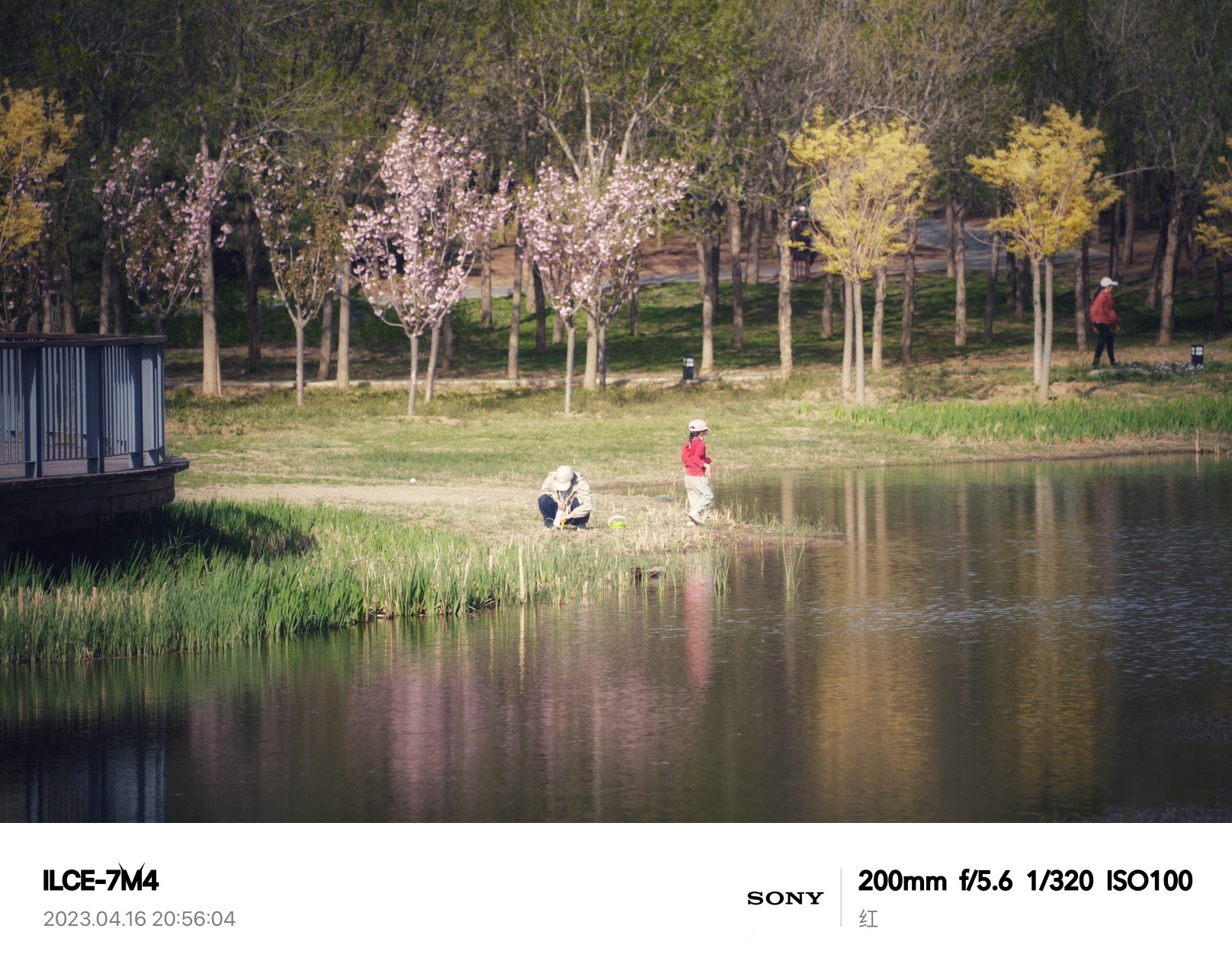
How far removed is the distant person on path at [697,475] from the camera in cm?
2236

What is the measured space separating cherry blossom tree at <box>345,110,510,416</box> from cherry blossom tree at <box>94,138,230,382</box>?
4106 millimetres

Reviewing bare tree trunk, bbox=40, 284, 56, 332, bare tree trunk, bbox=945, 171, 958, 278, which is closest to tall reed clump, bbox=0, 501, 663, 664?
bare tree trunk, bbox=40, 284, 56, 332

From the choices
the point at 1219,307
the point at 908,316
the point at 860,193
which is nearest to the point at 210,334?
the point at 860,193

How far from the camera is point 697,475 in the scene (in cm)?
2253

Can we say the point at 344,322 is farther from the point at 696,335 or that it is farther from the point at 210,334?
the point at 696,335

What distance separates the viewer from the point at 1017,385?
42.2 m

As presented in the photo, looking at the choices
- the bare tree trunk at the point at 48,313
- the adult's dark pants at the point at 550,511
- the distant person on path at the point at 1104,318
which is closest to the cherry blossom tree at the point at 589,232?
the distant person on path at the point at 1104,318

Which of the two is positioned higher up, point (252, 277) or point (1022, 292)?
point (1022, 292)

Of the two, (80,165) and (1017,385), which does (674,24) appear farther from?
(80,165)

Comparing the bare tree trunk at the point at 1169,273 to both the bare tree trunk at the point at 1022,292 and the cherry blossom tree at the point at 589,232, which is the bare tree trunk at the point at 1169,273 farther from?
the cherry blossom tree at the point at 589,232

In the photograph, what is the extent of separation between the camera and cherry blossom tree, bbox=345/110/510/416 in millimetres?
42562

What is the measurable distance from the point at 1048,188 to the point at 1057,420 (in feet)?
25.5

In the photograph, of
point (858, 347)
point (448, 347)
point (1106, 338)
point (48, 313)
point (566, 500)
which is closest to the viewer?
point (566, 500)

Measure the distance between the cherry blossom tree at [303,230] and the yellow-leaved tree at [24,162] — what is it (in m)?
5.93
